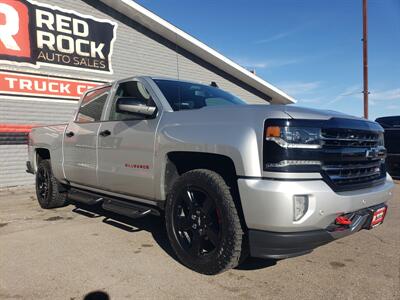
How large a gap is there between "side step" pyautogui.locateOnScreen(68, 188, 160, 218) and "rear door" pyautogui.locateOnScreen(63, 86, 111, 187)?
6.4 inches

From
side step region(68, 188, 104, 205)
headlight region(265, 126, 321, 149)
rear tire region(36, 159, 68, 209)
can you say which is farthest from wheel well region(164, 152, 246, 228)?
rear tire region(36, 159, 68, 209)

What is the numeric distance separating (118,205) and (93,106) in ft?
5.39

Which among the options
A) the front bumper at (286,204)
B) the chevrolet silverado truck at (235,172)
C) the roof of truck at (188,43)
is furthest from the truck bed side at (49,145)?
the roof of truck at (188,43)

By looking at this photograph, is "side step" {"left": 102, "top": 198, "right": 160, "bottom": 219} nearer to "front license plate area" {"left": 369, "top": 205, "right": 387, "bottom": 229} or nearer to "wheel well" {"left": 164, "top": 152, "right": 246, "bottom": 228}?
"wheel well" {"left": 164, "top": 152, "right": 246, "bottom": 228}

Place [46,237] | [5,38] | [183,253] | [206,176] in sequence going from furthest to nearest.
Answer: [5,38]
[46,237]
[183,253]
[206,176]

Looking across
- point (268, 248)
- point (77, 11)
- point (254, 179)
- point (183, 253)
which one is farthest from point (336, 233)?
point (77, 11)

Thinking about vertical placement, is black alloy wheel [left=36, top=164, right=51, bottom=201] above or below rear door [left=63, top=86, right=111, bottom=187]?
below

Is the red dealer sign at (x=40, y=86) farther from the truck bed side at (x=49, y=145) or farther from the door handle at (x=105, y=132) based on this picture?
the door handle at (x=105, y=132)

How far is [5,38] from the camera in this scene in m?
9.45

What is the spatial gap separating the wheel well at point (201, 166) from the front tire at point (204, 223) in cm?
11

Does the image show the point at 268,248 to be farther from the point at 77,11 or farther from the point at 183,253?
the point at 77,11

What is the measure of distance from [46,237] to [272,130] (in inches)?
133

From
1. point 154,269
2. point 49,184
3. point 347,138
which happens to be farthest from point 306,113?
point 49,184

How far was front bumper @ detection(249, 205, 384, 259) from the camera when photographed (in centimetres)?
298
